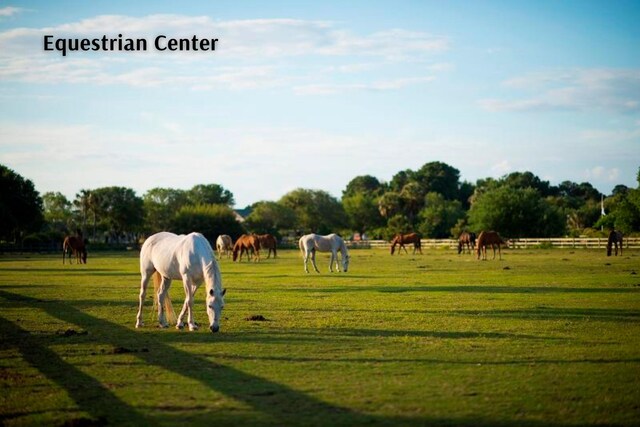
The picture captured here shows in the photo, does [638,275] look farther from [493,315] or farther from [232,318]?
[232,318]

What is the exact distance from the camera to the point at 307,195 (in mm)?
144000

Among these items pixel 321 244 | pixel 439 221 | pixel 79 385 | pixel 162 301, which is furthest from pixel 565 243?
pixel 79 385

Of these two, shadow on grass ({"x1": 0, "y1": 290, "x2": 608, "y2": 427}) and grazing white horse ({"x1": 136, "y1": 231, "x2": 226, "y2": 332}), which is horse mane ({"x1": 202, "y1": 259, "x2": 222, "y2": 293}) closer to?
grazing white horse ({"x1": 136, "y1": 231, "x2": 226, "y2": 332})

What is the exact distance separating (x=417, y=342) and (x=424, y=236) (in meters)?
102

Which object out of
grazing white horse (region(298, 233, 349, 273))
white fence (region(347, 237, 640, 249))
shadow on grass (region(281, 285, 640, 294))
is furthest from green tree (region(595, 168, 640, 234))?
shadow on grass (region(281, 285, 640, 294))

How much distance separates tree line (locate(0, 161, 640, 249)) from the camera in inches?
3295

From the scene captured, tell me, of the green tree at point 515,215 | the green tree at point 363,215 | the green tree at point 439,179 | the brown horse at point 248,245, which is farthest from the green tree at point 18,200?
the green tree at point 439,179

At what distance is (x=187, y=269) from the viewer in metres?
14.1

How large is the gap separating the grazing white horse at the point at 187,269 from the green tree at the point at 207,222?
84661 millimetres

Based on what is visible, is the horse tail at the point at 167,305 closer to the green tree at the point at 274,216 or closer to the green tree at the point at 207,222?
the green tree at the point at 207,222

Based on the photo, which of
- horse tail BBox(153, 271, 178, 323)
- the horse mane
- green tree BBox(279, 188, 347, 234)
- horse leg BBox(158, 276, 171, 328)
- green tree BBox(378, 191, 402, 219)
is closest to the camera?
the horse mane

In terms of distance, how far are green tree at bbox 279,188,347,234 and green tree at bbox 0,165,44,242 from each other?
58862 millimetres

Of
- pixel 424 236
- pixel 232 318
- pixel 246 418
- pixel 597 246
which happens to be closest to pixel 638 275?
pixel 232 318

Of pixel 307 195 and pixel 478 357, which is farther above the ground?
pixel 307 195
